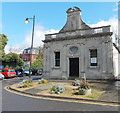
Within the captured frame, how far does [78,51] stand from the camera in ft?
62.7

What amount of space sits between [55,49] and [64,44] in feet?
5.42

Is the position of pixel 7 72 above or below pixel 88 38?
below

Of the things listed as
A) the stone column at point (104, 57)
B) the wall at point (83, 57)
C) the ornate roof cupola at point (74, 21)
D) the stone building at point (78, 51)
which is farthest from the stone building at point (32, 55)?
the stone column at point (104, 57)

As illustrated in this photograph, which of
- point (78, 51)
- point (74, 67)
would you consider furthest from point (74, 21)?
point (74, 67)

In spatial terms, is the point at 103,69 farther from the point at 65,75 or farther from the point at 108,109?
the point at 108,109

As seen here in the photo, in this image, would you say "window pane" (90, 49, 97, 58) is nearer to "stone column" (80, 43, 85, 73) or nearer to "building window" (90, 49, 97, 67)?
"building window" (90, 49, 97, 67)

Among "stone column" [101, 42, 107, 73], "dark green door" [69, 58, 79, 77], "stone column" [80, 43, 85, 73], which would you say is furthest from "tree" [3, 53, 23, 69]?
"stone column" [101, 42, 107, 73]

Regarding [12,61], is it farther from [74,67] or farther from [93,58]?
[93,58]

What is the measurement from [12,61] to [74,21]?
24.6 metres

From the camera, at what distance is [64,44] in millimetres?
20016

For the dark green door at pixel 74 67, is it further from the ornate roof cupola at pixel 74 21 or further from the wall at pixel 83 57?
the ornate roof cupola at pixel 74 21

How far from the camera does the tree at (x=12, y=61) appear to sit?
37500mm

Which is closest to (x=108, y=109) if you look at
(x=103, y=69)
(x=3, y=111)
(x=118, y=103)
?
(x=118, y=103)

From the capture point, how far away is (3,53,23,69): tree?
123 ft
